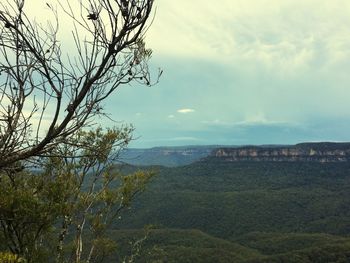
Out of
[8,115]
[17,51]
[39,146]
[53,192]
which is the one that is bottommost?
[53,192]

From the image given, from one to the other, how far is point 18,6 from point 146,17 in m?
1.48

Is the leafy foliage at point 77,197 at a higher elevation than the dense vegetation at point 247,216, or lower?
higher

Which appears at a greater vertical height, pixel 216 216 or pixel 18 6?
pixel 18 6

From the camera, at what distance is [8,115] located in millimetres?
5359

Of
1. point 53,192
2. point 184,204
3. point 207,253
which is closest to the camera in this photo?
point 53,192

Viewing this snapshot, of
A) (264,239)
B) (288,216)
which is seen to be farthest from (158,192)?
(264,239)

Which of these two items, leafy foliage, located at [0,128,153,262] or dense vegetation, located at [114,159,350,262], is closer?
leafy foliage, located at [0,128,153,262]

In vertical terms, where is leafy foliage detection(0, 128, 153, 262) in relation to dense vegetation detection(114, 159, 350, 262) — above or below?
above

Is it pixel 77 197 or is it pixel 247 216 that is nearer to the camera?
pixel 77 197

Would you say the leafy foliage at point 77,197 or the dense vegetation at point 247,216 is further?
the dense vegetation at point 247,216

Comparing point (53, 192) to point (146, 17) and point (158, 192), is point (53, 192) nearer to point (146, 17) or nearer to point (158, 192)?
point (146, 17)

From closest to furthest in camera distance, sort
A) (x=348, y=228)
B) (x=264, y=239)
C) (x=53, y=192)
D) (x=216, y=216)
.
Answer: (x=53, y=192)
(x=264, y=239)
(x=348, y=228)
(x=216, y=216)

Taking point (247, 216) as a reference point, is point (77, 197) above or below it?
above

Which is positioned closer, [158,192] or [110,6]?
[110,6]
